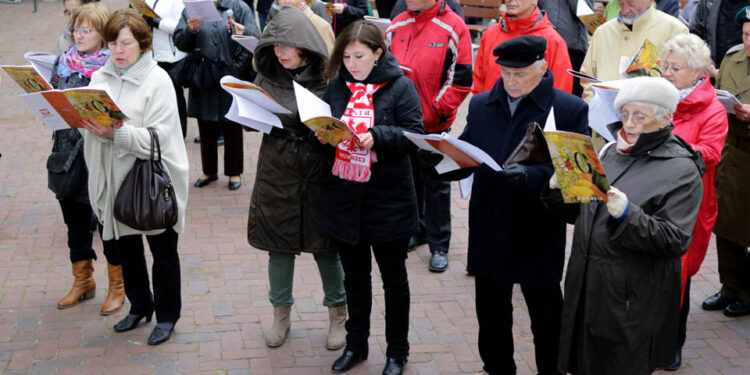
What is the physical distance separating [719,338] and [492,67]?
2.38m

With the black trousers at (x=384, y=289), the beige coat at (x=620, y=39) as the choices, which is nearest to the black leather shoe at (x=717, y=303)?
the beige coat at (x=620, y=39)

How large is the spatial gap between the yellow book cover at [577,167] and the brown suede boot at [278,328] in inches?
90.8

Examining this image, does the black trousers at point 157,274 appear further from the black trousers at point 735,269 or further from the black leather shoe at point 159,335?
the black trousers at point 735,269

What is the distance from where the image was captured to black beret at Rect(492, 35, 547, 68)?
393 cm

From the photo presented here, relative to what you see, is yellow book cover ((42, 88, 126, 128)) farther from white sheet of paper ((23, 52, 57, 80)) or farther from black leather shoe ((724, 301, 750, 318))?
black leather shoe ((724, 301, 750, 318))

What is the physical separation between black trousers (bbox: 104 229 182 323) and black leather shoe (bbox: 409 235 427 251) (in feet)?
→ 7.09

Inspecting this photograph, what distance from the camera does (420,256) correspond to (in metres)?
6.59

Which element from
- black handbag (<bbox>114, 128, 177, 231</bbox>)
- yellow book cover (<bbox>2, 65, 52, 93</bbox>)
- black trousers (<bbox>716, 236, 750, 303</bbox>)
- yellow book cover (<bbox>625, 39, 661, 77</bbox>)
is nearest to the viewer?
black handbag (<bbox>114, 128, 177, 231</bbox>)

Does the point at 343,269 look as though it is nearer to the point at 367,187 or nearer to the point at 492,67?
the point at 367,187

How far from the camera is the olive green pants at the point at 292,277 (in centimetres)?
496

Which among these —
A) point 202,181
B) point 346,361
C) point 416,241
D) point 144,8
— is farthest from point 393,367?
point 144,8

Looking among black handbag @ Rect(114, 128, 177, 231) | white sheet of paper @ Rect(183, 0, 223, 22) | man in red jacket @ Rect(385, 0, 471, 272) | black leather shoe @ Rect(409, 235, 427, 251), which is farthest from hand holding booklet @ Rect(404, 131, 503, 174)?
white sheet of paper @ Rect(183, 0, 223, 22)

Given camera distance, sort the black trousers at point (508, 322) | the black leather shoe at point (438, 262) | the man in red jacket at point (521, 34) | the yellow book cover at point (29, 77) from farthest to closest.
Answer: the black leather shoe at point (438, 262)
the man in red jacket at point (521, 34)
the yellow book cover at point (29, 77)
the black trousers at point (508, 322)

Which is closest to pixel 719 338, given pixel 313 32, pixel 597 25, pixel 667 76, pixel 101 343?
pixel 667 76
